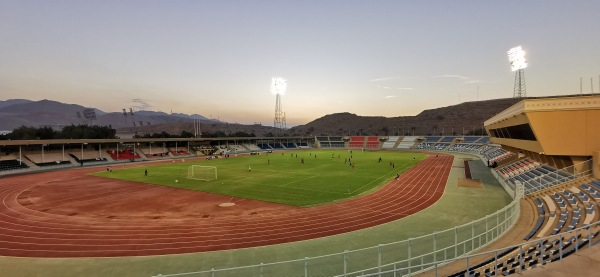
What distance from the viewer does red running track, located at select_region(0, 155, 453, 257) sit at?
17.8 metres

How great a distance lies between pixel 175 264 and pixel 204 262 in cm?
131

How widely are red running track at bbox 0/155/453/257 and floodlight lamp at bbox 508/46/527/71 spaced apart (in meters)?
28.0

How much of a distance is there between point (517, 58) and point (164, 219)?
5382cm

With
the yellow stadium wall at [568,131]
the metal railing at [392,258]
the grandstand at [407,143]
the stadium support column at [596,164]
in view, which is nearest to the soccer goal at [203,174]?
the metal railing at [392,258]

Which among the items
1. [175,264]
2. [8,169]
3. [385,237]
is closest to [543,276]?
[385,237]

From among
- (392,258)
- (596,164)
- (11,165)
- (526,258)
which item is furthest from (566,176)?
(11,165)

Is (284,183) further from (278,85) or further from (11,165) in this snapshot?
(278,85)

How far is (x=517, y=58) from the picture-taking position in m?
49.3

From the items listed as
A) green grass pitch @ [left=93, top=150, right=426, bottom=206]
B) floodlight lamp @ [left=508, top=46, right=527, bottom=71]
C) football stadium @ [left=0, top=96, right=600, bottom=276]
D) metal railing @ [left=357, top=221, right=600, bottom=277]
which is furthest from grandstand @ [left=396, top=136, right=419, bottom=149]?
metal railing @ [left=357, top=221, right=600, bottom=277]

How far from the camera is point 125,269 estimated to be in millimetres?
14656

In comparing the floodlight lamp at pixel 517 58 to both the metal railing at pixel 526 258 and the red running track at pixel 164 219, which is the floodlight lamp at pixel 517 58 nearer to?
the red running track at pixel 164 219

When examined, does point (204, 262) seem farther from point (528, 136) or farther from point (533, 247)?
point (528, 136)

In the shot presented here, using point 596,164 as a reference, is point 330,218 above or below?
below

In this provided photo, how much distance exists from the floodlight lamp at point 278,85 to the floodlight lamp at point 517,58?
6368 cm
